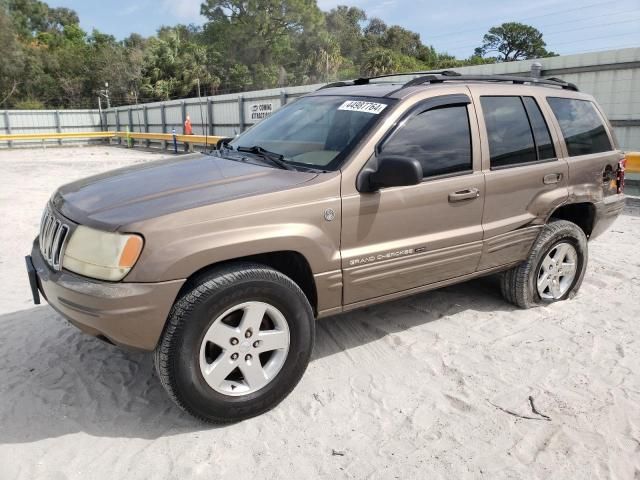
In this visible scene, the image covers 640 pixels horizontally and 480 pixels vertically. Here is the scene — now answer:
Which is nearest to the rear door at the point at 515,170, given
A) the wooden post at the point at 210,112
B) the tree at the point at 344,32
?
the wooden post at the point at 210,112

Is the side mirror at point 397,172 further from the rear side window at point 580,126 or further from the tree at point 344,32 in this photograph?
the tree at point 344,32

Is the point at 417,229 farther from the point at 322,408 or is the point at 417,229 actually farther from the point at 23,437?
the point at 23,437

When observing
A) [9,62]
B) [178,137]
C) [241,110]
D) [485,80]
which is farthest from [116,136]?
[485,80]

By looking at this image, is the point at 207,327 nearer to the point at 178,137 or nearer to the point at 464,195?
the point at 464,195

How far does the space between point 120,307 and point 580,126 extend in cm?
401

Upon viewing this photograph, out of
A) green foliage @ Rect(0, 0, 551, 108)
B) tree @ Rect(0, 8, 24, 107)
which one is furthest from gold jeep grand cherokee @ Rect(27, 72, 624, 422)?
tree @ Rect(0, 8, 24, 107)

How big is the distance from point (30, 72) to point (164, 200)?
182ft

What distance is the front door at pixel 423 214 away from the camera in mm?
3189

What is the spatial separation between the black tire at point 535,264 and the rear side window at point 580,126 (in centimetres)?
65

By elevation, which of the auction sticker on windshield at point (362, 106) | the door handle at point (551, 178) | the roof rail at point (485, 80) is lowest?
the door handle at point (551, 178)

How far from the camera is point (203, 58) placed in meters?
47.1

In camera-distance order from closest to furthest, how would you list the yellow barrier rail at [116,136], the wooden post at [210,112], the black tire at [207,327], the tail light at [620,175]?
the black tire at [207,327], the tail light at [620,175], the yellow barrier rail at [116,136], the wooden post at [210,112]

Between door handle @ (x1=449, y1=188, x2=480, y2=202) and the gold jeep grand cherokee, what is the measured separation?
13mm

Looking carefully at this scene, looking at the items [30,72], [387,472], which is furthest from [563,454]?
[30,72]
